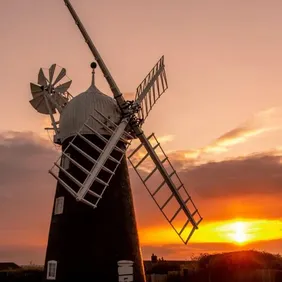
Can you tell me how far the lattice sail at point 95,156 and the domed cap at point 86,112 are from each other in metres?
0.27

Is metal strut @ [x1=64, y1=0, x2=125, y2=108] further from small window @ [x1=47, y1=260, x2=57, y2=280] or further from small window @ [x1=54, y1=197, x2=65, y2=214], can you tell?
small window @ [x1=47, y1=260, x2=57, y2=280]

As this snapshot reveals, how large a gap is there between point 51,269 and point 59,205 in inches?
90.1

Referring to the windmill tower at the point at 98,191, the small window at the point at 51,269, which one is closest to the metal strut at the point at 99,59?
the windmill tower at the point at 98,191

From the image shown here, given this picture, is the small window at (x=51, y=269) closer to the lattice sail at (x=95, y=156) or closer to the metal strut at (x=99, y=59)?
the lattice sail at (x=95, y=156)

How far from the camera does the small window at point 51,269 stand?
1577 centimetres

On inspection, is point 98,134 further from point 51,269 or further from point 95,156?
point 51,269

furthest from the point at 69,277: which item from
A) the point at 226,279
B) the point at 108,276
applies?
the point at 226,279

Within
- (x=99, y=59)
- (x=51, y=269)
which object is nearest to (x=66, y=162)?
(x=51, y=269)

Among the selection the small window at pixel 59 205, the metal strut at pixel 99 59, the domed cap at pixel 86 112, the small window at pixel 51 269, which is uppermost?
the metal strut at pixel 99 59

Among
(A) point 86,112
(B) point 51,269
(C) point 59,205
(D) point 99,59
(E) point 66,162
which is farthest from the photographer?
(D) point 99,59

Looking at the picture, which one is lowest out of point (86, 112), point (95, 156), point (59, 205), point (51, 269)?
point (51, 269)

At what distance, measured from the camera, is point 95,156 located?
16406 mm

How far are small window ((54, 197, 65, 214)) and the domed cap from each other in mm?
2302

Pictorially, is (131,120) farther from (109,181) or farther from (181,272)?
(181,272)
